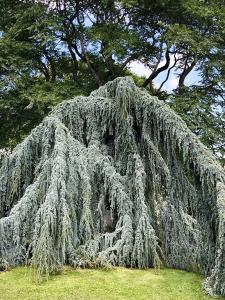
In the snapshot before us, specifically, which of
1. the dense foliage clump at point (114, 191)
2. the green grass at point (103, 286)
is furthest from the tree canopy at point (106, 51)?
the green grass at point (103, 286)

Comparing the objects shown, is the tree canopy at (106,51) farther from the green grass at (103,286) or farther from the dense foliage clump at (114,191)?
the green grass at (103,286)

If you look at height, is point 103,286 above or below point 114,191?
below

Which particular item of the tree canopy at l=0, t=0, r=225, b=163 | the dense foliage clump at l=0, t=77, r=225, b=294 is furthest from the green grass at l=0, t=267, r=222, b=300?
the tree canopy at l=0, t=0, r=225, b=163

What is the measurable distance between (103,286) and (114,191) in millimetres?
1495

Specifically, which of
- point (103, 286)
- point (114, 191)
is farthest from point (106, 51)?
point (103, 286)

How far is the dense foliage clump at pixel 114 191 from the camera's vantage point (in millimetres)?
6035

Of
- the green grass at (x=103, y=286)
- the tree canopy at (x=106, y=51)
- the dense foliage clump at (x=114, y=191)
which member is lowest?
the green grass at (x=103, y=286)

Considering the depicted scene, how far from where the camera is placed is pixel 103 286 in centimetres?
568

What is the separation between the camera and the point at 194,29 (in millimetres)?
14836

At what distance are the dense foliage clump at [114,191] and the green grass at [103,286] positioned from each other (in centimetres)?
17

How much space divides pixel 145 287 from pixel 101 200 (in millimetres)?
1577

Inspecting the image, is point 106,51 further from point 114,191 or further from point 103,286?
point 103,286

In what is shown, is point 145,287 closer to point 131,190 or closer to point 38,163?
point 131,190

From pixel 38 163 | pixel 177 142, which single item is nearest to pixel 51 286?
pixel 38 163
